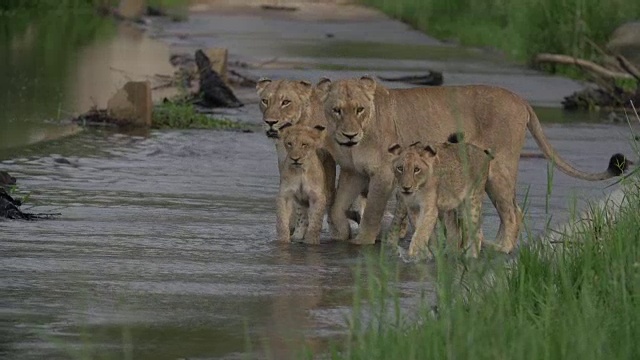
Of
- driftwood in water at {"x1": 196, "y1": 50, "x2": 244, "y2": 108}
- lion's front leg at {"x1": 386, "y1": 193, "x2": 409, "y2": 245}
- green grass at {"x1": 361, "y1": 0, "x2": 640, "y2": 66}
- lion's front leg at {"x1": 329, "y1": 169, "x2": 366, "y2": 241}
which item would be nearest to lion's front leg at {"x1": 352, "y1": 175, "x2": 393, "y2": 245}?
lion's front leg at {"x1": 386, "y1": 193, "x2": 409, "y2": 245}

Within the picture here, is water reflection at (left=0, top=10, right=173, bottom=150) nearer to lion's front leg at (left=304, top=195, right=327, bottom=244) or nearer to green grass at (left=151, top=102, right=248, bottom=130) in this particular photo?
green grass at (left=151, top=102, right=248, bottom=130)

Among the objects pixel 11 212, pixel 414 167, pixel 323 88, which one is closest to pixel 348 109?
pixel 323 88

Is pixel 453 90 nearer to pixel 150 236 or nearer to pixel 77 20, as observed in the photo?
pixel 150 236

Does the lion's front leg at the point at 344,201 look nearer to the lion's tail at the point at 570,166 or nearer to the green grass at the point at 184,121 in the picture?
the lion's tail at the point at 570,166

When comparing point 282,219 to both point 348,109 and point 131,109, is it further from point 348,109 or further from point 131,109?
point 131,109

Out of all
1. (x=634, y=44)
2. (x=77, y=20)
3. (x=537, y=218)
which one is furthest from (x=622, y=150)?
(x=77, y=20)

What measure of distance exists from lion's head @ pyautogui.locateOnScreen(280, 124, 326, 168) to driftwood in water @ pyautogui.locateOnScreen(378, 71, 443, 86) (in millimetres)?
11650

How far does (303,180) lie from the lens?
438 inches

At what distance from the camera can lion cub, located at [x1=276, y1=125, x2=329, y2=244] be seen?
11.0 m

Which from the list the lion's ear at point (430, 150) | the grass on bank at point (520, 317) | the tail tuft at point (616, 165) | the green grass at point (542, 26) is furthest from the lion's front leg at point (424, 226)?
the green grass at point (542, 26)

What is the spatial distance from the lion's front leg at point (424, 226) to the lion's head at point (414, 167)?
136 mm

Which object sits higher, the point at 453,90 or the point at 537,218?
the point at 453,90

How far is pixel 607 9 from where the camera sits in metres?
25.8

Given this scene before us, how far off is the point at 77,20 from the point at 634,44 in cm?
1464
